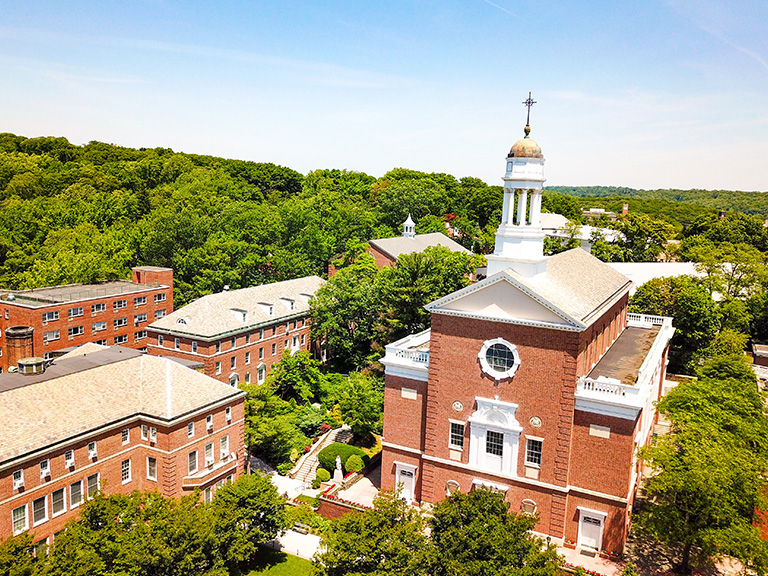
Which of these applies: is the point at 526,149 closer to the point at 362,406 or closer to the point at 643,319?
the point at 362,406

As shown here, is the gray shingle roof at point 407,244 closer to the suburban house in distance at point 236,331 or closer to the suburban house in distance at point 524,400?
the suburban house in distance at point 236,331

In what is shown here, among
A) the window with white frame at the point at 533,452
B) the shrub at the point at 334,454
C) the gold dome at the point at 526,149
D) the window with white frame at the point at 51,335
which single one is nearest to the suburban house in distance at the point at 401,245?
the shrub at the point at 334,454

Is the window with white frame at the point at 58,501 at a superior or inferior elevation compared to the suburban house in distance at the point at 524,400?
inferior

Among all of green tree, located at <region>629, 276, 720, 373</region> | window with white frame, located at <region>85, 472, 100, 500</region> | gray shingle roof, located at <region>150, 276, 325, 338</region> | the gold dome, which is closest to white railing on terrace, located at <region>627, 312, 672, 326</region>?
green tree, located at <region>629, 276, 720, 373</region>

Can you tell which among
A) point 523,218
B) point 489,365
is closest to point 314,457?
point 489,365

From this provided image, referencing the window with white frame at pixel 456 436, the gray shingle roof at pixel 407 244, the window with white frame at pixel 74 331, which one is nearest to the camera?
the window with white frame at pixel 456 436

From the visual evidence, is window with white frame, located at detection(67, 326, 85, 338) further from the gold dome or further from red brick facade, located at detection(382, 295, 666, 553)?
the gold dome
